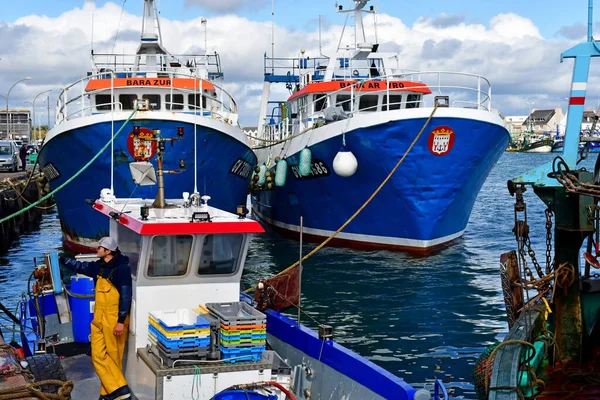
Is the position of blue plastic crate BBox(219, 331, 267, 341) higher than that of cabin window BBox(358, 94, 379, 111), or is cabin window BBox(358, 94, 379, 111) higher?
cabin window BBox(358, 94, 379, 111)

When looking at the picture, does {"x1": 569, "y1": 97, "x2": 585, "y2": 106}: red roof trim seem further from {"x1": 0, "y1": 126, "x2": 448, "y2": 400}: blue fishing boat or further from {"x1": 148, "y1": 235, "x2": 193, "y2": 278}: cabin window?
{"x1": 148, "y1": 235, "x2": 193, "y2": 278}: cabin window

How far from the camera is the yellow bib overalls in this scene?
7527 mm

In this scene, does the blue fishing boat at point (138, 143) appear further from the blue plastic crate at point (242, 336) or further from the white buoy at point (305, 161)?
the blue plastic crate at point (242, 336)

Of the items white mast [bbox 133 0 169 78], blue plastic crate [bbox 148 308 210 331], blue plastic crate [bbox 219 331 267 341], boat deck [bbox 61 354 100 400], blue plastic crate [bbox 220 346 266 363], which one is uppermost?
white mast [bbox 133 0 169 78]

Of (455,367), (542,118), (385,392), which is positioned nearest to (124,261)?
(385,392)

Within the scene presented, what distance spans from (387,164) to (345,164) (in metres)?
1.06

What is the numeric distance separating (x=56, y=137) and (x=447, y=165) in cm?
959

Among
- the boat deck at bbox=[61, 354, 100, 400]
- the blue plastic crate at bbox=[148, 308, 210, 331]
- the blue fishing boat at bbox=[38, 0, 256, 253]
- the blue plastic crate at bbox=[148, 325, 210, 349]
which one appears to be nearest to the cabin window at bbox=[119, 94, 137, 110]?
the blue fishing boat at bbox=[38, 0, 256, 253]

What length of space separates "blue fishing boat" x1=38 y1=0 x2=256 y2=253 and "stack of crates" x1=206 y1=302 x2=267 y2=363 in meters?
9.85

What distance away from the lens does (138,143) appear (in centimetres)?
1753

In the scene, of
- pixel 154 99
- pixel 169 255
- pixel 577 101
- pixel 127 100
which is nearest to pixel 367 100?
pixel 154 99

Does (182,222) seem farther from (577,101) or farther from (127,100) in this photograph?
(127,100)

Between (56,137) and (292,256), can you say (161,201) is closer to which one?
(56,137)

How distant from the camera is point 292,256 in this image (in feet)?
72.2
